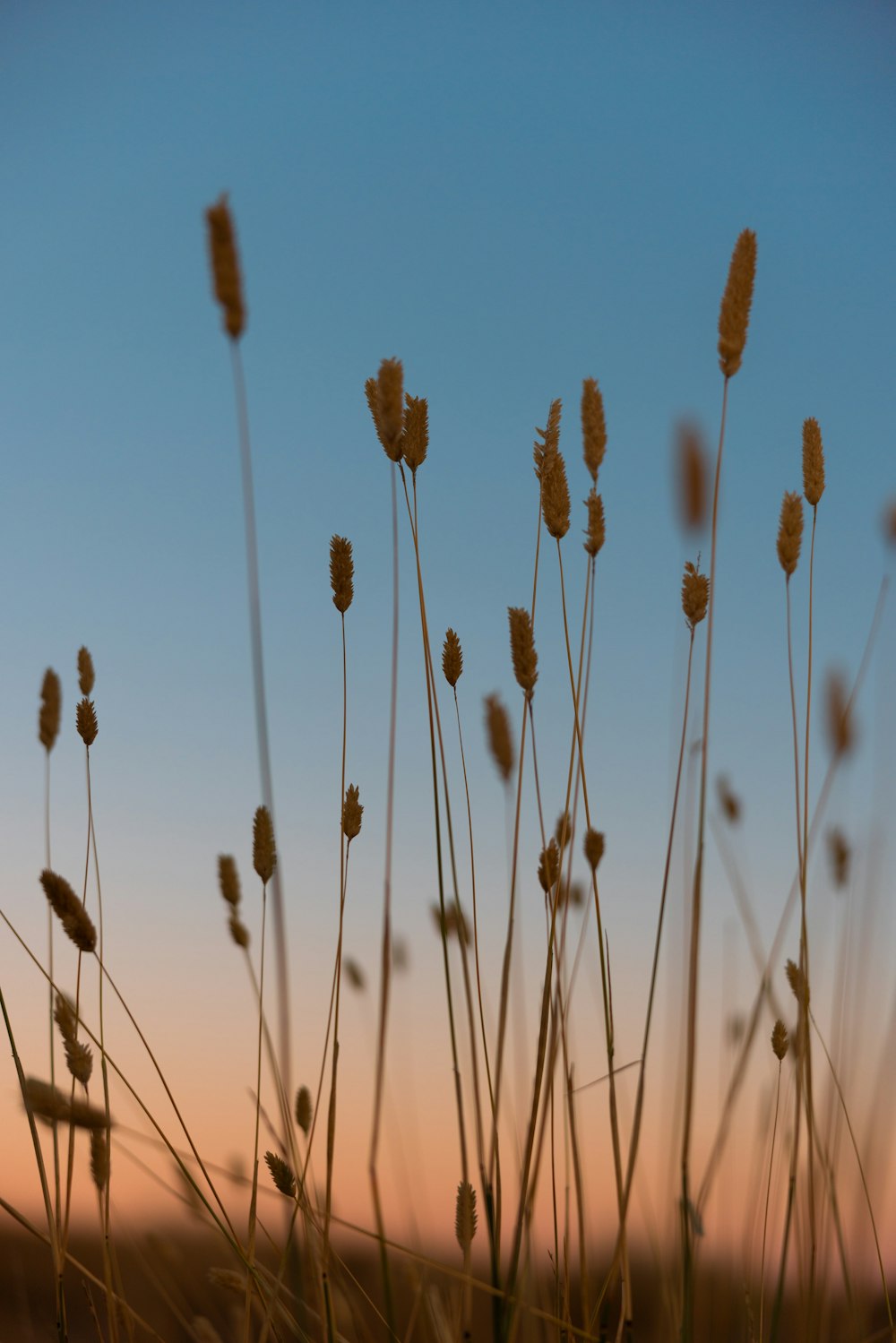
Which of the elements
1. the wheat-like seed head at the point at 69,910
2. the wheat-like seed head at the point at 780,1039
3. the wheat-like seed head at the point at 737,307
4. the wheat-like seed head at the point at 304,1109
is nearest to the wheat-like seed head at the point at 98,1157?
the wheat-like seed head at the point at 304,1109

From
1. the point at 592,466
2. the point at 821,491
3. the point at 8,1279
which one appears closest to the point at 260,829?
the point at 592,466

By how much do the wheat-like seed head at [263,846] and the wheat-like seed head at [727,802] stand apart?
1.33 metres

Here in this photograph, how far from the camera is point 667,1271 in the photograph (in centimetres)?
156

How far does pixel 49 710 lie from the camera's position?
5.09 ft

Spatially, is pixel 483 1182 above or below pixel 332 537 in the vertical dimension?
below

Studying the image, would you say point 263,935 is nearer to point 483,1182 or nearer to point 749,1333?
point 483,1182

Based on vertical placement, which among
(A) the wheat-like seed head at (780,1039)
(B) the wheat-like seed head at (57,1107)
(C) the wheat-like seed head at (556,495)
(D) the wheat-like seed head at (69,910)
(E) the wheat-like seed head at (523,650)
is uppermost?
(C) the wheat-like seed head at (556,495)

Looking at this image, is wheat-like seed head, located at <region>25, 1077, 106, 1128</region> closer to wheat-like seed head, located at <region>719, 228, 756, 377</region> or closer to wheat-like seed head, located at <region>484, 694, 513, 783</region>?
wheat-like seed head, located at <region>484, 694, 513, 783</region>

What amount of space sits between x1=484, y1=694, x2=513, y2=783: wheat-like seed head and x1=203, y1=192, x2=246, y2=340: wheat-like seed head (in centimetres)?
55

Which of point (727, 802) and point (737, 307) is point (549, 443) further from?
point (727, 802)

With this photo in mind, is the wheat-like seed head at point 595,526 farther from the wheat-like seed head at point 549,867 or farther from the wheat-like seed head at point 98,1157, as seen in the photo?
the wheat-like seed head at point 98,1157

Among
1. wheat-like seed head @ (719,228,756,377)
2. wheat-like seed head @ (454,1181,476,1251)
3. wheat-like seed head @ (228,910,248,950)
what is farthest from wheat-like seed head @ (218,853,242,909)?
wheat-like seed head @ (719,228,756,377)

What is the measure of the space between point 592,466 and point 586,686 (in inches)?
11.6

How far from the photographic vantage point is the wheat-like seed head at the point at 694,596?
1334 mm
